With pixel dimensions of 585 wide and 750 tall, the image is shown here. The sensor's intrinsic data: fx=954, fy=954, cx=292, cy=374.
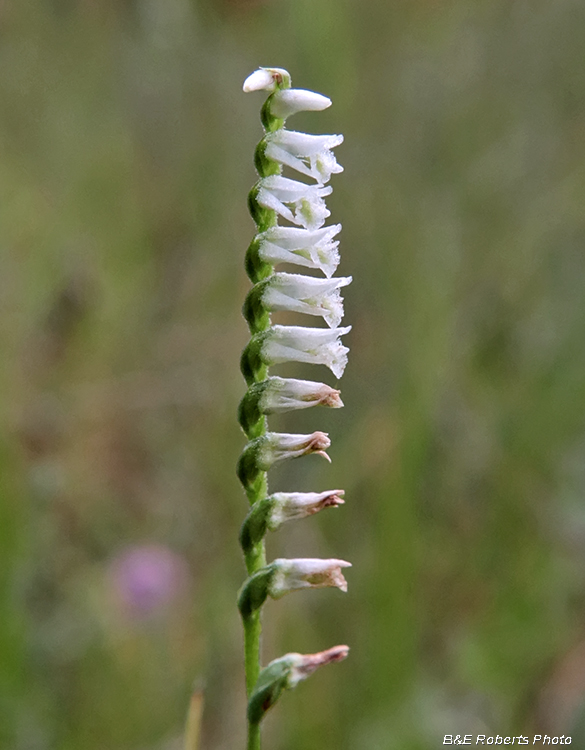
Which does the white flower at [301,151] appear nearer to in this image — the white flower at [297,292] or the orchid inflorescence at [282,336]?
the orchid inflorescence at [282,336]

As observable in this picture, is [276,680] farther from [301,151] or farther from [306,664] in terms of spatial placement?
[301,151]

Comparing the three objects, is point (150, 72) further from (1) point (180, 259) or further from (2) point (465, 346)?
(2) point (465, 346)

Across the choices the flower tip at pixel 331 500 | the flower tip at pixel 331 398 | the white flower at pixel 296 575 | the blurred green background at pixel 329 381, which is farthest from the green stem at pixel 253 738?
the blurred green background at pixel 329 381

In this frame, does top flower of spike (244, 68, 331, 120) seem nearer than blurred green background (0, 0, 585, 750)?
Yes

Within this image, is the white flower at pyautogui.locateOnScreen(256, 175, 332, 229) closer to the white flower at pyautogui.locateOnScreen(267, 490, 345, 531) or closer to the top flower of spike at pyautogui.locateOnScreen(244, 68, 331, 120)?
the top flower of spike at pyautogui.locateOnScreen(244, 68, 331, 120)

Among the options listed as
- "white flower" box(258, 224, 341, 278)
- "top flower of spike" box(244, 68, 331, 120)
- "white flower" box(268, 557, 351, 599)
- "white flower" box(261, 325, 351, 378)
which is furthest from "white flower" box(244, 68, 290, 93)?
"white flower" box(268, 557, 351, 599)
